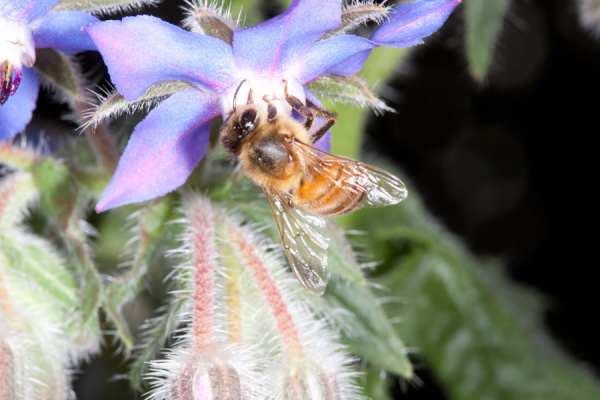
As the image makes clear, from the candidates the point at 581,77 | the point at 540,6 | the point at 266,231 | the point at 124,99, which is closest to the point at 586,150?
the point at 581,77

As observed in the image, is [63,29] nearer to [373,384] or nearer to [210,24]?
[210,24]

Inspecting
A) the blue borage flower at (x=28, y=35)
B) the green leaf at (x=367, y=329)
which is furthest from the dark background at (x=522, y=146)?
the blue borage flower at (x=28, y=35)

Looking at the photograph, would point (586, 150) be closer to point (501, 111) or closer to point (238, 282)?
point (501, 111)

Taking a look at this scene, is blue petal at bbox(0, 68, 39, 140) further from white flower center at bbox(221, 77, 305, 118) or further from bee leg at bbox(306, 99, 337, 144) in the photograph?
bee leg at bbox(306, 99, 337, 144)

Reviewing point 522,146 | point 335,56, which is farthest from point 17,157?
point 522,146

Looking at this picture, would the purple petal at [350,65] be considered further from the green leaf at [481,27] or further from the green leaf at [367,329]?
the green leaf at [481,27]
